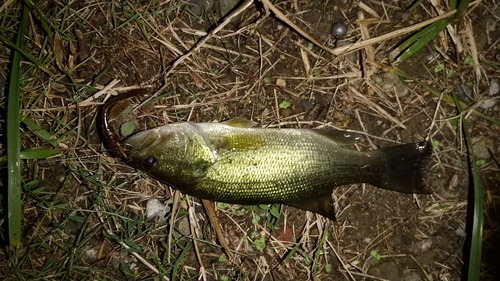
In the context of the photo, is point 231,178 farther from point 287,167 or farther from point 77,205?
point 77,205

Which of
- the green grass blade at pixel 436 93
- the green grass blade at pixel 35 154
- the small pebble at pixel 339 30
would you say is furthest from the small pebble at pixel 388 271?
the green grass blade at pixel 35 154

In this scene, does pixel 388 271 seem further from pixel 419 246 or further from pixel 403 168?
pixel 403 168

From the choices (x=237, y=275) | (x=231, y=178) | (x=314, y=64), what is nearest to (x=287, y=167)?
(x=231, y=178)

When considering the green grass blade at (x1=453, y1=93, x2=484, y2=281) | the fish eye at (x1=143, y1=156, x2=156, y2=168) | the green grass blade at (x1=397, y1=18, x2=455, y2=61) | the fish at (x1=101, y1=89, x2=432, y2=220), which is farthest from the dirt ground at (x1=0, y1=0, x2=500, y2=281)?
the fish eye at (x1=143, y1=156, x2=156, y2=168)

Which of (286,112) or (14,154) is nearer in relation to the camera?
(14,154)

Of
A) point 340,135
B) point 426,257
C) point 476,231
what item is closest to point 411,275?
point 426,257

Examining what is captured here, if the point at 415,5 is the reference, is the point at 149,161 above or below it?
below

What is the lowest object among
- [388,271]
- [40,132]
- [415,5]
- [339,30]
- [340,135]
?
[388,271]
